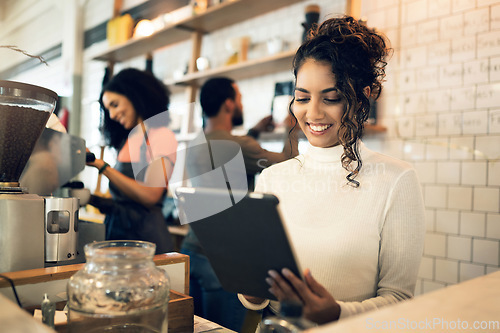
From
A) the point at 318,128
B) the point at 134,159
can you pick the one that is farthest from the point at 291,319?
the point at 134,159

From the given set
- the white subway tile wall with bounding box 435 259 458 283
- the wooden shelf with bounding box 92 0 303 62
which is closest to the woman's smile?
the white subway tile wall with bounding box 435 259 458 283

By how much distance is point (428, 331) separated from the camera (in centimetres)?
68

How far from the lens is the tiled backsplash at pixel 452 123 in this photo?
2.27 metres

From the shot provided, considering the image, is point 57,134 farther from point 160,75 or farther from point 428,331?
point 160,75

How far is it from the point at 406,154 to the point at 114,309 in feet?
7.09

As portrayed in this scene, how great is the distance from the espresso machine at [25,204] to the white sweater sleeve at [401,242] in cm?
86

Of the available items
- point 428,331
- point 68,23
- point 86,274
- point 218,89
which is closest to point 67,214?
point 86,274

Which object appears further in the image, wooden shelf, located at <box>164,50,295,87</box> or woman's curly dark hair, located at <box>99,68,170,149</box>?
wooden shelf, located at <box>164,50,295,87</box>

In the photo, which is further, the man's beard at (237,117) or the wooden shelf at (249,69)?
the wooden shelf at (249,69)

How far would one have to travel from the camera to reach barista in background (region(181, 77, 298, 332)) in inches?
85.3

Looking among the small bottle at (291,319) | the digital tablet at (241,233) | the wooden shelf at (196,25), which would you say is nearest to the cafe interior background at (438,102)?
the wooden shelf at (196,25)

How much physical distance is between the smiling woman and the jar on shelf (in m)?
0.51

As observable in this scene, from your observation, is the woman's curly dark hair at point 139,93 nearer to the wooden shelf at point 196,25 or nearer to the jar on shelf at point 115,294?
the wooden shelf at point 196,25

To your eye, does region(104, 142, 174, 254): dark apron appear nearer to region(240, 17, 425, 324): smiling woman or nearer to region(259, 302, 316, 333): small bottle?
region(240, 17, 425, 324): smiling woman
